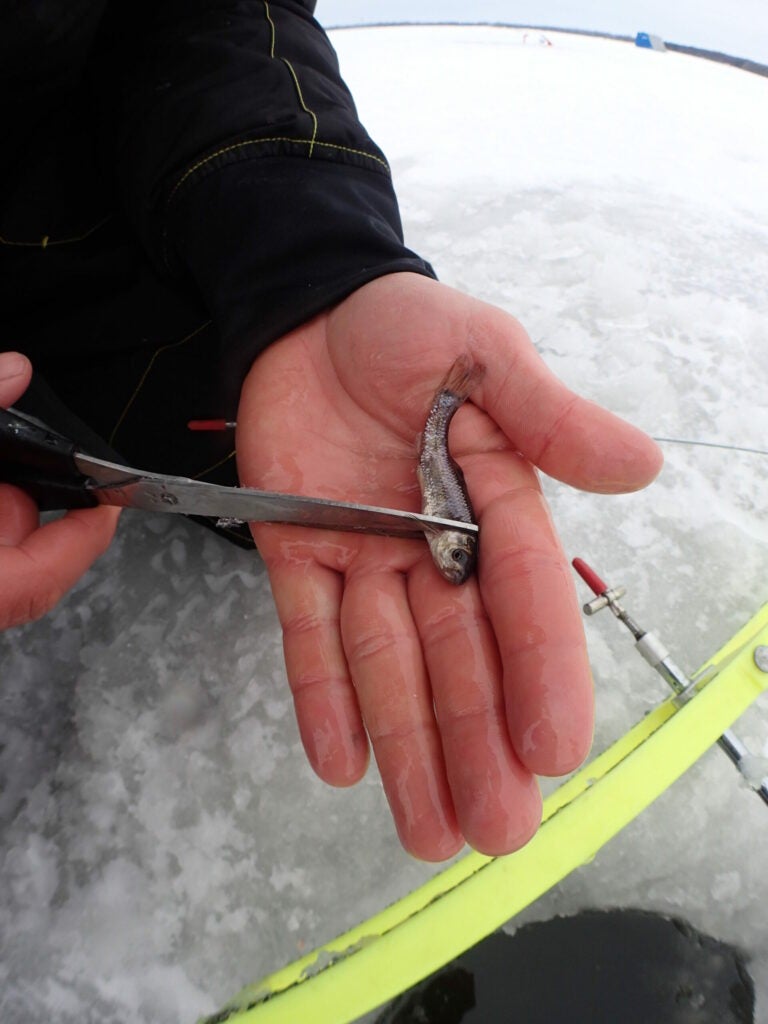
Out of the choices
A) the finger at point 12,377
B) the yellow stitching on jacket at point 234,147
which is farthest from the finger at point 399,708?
the yellow stitching on jacket at point 234,147

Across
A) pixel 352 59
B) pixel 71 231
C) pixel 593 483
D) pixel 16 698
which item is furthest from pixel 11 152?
pixel 352 59

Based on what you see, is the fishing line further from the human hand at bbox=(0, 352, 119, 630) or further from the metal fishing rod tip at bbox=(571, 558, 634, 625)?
the human hand at bbox=(0, 352, 119, 630)

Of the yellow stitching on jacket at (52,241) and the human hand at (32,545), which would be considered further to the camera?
the yellow stitching on jacket at (52,241)

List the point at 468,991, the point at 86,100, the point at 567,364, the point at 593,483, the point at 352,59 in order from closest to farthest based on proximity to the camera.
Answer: the point at 593,483 < the point at 468,991 < the point at 86,100 < the point at 567,364 < the point at 352,59

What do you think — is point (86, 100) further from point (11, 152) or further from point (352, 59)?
point (352, 59)

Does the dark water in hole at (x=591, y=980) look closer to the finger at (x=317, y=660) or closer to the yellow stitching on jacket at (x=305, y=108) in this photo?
the finger at (x=317, y=660)

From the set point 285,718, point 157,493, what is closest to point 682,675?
point 285,718

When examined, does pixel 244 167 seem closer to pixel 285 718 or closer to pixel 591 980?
pixel 285 718
